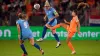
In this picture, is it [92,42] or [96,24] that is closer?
[92,42]

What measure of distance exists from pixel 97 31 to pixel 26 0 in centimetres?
553

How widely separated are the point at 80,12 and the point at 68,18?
0.89m

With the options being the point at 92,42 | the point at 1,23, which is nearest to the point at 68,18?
the point at 92,42

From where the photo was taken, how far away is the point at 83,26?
22.0 metres

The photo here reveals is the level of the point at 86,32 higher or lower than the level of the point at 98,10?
lower

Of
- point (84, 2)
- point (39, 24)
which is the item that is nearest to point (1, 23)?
point (39, 24)

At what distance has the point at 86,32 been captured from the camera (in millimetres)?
21953

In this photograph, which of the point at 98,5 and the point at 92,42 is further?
the point at 98,5

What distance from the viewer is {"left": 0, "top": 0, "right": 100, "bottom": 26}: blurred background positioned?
71.8 ft

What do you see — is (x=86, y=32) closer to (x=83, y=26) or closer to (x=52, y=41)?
(x=83, y=26)

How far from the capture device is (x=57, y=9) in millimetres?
22688

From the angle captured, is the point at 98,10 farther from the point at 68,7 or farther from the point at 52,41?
the point at 52,41

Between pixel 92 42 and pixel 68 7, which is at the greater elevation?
pixel 68 7

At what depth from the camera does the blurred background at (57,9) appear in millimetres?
21875
